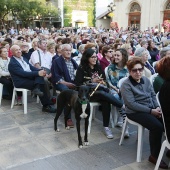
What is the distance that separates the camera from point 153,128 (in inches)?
125

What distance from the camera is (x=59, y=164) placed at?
3281mm

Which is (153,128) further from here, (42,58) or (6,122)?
(42,58)

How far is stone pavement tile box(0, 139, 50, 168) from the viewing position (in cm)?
336

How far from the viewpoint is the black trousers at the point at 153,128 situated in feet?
10.4

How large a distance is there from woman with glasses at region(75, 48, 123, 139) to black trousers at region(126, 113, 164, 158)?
0.88 metres

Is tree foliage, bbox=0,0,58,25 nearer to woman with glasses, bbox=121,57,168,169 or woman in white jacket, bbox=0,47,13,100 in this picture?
woman in white jacket, bbox=0,47,13,100

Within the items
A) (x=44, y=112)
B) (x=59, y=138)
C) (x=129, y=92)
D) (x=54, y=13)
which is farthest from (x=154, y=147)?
(x=54, y=13)

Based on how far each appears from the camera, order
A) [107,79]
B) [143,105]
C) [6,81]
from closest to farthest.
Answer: [143,105] → [107,79] → [6,81]

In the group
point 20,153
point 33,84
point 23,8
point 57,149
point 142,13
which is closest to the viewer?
point 20,153

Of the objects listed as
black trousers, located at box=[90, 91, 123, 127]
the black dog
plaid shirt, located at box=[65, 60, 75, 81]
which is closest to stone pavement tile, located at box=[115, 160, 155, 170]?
the black dog

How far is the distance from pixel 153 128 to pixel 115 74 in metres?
1.65

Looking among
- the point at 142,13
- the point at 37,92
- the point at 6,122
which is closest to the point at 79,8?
the point at 142,13

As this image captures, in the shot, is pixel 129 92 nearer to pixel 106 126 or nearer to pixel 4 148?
pixel 106 126

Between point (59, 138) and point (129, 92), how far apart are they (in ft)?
4.50
